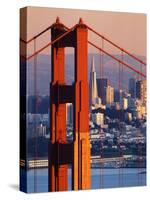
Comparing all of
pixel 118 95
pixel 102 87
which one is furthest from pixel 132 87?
pixel 102 87

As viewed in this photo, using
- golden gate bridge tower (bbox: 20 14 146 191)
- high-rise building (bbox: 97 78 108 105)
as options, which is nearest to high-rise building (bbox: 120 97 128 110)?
high-rise building (bbox: 97 78 108 105)

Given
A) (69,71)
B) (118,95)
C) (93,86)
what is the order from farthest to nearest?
(118,95)
(93,86)
(69,71)

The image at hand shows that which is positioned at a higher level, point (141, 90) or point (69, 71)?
point (69, 71)

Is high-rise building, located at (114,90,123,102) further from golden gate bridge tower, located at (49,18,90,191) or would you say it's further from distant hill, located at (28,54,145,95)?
golden gate bridge tower, located at (49,18,90,191)

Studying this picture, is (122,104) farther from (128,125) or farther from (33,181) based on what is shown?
(33,181)

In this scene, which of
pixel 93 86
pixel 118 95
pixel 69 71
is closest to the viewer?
pixel 69 71

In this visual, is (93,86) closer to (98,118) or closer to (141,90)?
(98,118)

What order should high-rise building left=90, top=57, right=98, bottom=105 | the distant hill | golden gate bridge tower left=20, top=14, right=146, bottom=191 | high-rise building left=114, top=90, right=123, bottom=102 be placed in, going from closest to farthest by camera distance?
the distant hill < golden gate bridge tower left=20, top=14, right=146, bottom=191 < high-rise building left=90, top=57, right=98, bottom=105 < high-rise building left=114, top=90, right=123, bottom=102

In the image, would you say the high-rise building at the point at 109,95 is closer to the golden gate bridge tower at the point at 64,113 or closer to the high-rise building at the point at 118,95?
the high-rise building at the point at 118,95
